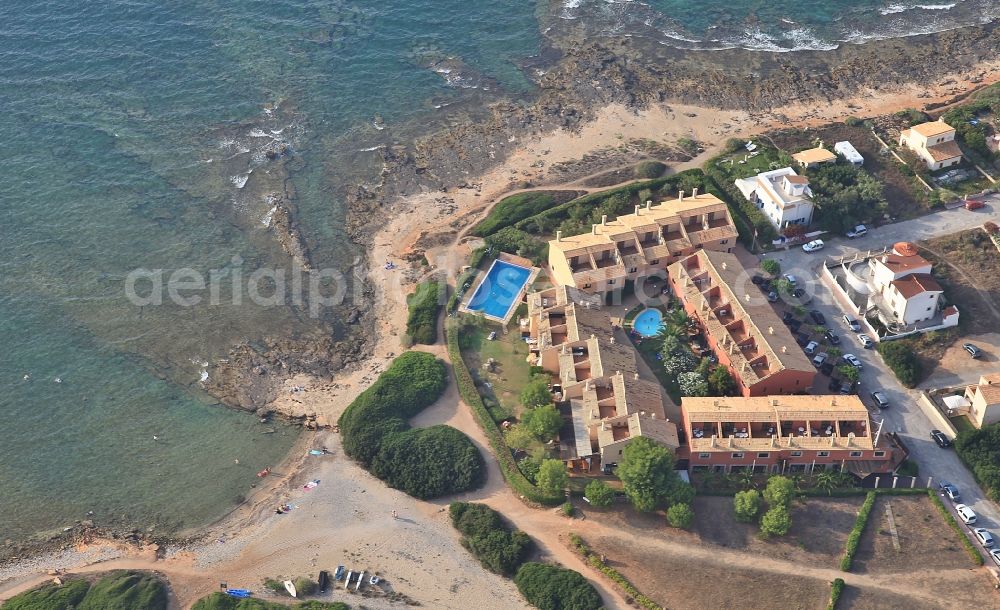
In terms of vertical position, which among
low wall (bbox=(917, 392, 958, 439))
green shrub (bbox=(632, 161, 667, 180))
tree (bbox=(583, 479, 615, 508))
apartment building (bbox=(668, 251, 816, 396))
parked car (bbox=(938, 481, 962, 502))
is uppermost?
green shrub (bbox=(632, 161, 667, 180))

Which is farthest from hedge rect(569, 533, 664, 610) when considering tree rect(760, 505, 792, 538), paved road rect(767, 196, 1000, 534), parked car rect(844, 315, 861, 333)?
parked car rect(844, 315, 861, 333)

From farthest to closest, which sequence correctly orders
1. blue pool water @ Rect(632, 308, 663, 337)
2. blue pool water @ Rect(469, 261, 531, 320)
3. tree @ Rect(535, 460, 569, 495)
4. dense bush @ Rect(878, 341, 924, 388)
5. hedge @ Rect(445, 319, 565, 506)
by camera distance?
blue pool water @ Rect(469, 261, 531, 320) < blue pool water @ Rect(632, 308, 663, 337) < dense bush @ Rect(878, 341, 924, 388) < hedge @ Rect(445, 319, 565, 506) < tree @ Rect(535, 460, 569, 495)

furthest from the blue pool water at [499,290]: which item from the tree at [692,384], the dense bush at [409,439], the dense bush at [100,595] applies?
the dense bush at [100,595]

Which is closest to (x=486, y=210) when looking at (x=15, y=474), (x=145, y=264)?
(x=145, y=264)

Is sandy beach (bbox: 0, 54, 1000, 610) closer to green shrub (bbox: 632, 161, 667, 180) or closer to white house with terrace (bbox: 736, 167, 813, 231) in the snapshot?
green shrub (bbox: 632, 161, 667, 180)

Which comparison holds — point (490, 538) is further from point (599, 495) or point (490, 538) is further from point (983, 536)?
point (983, 536)

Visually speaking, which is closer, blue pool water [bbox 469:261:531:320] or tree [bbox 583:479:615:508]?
tree [bbox 583:479:615:508]

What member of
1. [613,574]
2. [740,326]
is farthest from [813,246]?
[613,574]

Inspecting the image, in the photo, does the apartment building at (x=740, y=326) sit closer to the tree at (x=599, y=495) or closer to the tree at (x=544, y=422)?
the tree at (x=599, y=495)
